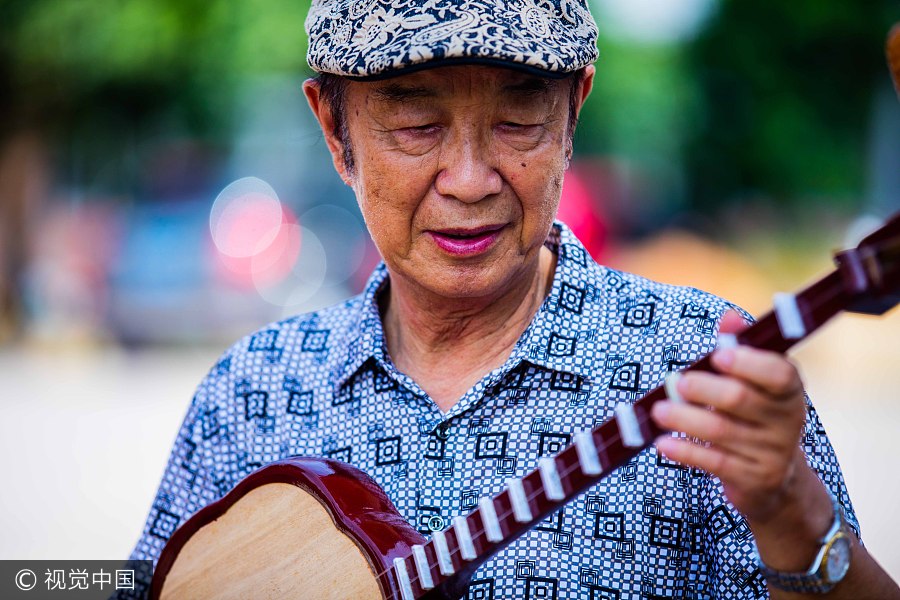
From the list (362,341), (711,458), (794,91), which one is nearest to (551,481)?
(711,458)

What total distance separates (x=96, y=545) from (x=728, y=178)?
14.7 metres

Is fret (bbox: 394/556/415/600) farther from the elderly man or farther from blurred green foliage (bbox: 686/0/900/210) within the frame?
blurred green foliage (bbox: 686/0/900/210)

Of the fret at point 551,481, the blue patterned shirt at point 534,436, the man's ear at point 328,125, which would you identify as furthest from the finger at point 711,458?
the man's ear at point 328,125

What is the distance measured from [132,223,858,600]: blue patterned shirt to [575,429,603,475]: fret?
0.41m

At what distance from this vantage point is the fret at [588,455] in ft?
5.09

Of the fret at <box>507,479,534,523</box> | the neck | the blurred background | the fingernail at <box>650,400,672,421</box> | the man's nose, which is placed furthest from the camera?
the blurred background

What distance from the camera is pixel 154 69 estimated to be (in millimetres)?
13414

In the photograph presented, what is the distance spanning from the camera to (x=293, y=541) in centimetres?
204

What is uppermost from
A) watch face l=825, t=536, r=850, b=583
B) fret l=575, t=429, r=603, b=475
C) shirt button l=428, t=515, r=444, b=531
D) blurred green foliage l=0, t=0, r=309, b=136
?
blurred green foliage l=0, t=0, r=309, b=136

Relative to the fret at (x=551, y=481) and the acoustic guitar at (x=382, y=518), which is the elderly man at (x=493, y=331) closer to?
the acoustic guitar at (x=382, y=518)

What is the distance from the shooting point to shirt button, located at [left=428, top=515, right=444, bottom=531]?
6.57ft

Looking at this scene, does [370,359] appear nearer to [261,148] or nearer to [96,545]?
[96,545]

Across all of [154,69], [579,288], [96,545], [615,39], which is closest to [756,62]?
[615,39]

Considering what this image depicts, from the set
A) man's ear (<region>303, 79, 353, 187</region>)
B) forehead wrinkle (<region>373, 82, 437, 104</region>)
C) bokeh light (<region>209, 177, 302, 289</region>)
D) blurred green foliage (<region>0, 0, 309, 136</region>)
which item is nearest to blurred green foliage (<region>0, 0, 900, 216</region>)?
blurred green foliage (<region>0, 0, 309, 136</region>)
